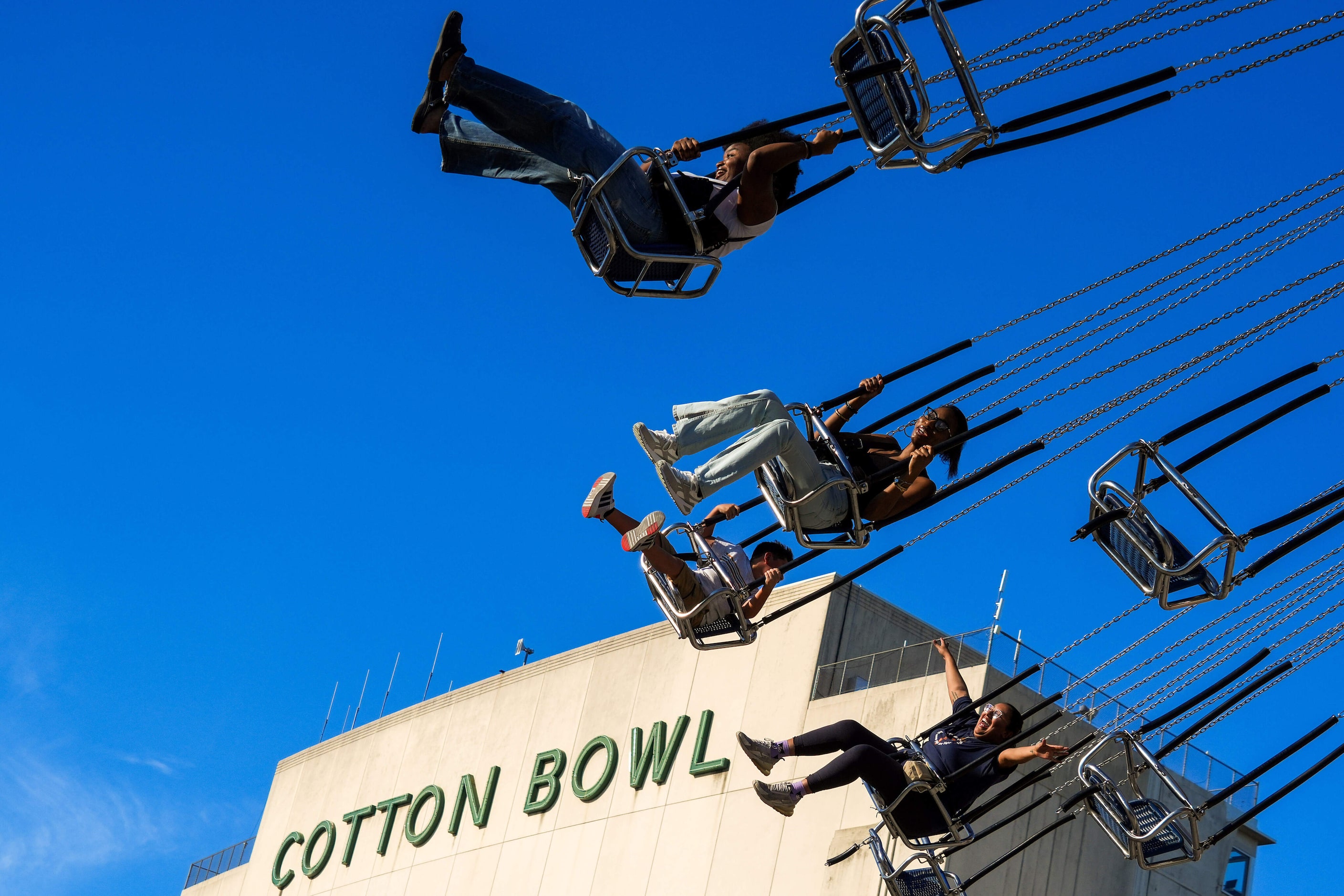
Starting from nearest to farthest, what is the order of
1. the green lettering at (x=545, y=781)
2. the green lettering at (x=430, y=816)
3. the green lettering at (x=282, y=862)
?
the green lettering at (x=545, y=781) < the green lettering at (x=430, y=816) < the green lettering at (x=282, y=862)

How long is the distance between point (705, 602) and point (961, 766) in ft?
9.09

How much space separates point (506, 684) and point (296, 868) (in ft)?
22.4

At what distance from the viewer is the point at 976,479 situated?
10523 millimetres

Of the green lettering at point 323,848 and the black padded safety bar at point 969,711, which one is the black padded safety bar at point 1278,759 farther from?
the green lettering at point 323,848

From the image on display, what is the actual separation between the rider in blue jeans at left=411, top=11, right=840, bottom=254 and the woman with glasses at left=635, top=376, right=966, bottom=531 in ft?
3.63

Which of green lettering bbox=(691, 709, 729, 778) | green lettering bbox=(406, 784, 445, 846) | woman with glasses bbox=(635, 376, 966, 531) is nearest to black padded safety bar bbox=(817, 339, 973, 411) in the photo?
woman with glasses bbox=(635, 376, 966, 531)

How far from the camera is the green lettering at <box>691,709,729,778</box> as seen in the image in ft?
65.8

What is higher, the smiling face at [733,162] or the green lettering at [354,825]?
the green lettering at [354,825]

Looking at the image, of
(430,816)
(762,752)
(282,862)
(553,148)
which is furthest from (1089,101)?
(282,862)

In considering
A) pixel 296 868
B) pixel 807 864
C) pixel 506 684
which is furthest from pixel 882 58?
pixel 296 868

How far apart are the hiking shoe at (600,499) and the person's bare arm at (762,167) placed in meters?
1.80

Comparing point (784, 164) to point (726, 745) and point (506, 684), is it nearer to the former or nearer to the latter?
point (726, 745)

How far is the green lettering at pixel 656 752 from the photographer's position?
21.0 metres

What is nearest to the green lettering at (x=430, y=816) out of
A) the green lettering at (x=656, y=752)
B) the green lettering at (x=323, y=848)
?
the green lettering at (x=323, y=848)
